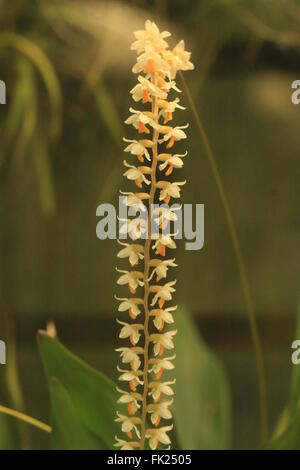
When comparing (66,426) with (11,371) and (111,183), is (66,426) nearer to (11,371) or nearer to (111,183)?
(11,371)

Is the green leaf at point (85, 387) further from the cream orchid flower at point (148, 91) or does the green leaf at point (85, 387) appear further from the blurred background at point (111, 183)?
the cream orchid flower at point (148, 91)

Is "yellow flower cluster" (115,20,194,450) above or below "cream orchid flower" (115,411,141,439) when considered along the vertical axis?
above

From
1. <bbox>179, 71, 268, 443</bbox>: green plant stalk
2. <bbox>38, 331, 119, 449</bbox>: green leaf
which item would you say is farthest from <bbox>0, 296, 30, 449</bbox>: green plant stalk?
<bbox>179, 71, 268, 443</bbox>: green plant stalk

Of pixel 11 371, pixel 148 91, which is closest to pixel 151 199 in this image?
pixel 148 91

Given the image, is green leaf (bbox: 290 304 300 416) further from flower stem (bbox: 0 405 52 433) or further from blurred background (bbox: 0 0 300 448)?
flower stem (bbox: 0 405 52 433)

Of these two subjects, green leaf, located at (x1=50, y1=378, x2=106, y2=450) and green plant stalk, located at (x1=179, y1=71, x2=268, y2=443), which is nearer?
green leaf, located at (x1=50, y1=378, x2=106, y2=450)

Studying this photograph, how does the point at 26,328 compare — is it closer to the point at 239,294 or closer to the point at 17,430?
the point at 17,430
